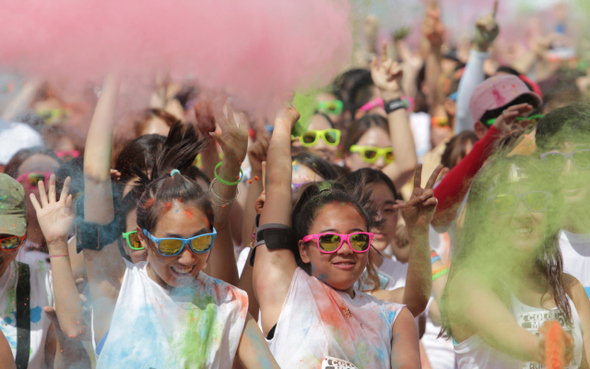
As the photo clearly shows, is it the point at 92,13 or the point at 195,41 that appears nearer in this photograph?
the point at 92,13

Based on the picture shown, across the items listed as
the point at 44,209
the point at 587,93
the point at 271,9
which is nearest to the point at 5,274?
the point at 44,209

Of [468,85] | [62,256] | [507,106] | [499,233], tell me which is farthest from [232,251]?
[468,85]

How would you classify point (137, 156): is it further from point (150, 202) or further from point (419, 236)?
point (419, 236)

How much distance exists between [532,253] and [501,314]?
293 millimetres

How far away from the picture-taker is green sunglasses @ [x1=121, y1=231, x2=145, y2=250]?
210 cm

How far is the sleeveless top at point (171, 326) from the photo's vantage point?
1828mm

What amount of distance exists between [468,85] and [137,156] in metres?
2.49

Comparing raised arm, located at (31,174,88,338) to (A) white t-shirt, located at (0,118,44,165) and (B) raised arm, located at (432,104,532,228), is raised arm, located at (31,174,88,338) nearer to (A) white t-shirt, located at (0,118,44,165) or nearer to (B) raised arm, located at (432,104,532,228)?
(A) white t-shirt, located at (0,118,44,165)

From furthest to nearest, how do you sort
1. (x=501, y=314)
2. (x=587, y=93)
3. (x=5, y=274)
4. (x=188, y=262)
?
1. (x=587, y=93)
2. (x=5, y=274)
3. (x=501, y=314)
4. (x=188, y=262)

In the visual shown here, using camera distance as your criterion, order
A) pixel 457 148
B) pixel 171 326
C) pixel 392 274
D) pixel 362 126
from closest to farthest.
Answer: pixel 171 326 → pixel 392 274 → pixel 457 148 → pixel 362 126

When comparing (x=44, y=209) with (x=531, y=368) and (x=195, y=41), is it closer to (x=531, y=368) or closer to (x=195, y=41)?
(x=195, y=41)

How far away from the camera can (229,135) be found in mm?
2236

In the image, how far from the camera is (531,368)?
6.68ft

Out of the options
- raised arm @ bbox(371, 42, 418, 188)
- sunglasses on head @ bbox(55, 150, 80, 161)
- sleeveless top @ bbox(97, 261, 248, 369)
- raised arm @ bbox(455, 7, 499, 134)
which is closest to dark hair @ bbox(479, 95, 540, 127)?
raised arm @ bbox(371, 42, 418, 188)
